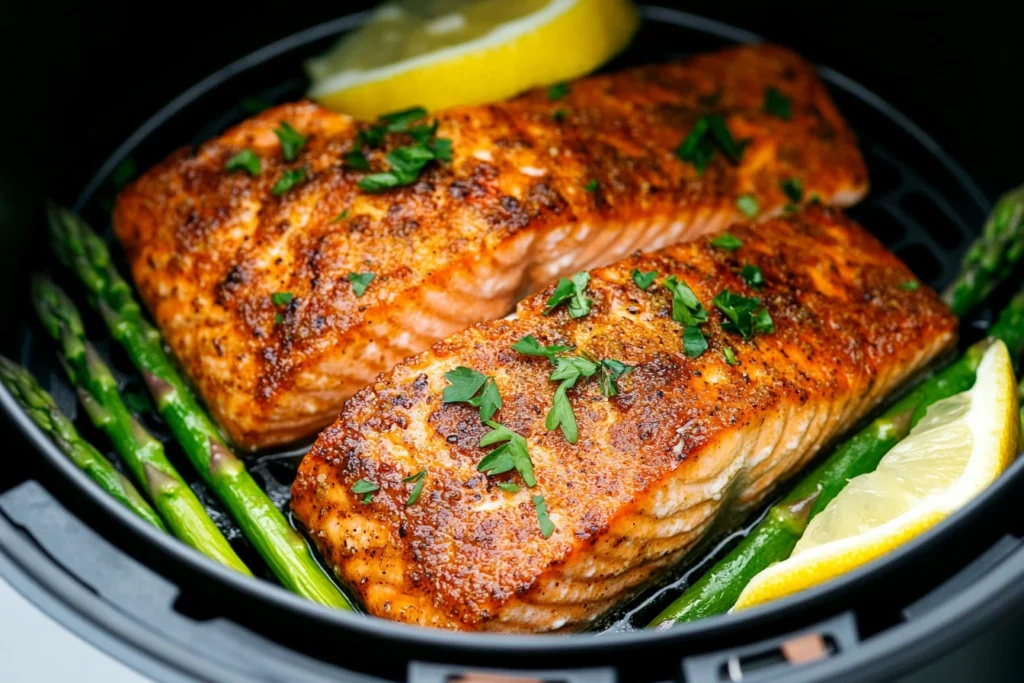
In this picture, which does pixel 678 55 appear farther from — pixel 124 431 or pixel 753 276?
pixel 124 431

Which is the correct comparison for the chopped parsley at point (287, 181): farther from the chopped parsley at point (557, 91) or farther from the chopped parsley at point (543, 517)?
the chopped parsley at point (543, 517)

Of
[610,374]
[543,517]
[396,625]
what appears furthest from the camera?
[610,374]

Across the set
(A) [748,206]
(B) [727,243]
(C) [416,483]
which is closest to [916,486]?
(B) [727,243]

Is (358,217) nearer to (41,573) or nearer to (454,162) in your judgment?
(454,162)

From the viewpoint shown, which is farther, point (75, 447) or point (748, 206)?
point (748, 206)

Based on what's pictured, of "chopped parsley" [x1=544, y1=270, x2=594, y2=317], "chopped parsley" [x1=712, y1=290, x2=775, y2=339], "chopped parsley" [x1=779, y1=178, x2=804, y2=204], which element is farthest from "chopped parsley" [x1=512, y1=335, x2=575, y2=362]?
"chopped parsley" [x1=779, y1=178, x2=804, y2=204]

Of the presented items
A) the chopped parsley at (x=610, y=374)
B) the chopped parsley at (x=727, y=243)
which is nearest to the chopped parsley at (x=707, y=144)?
the chopped parsley at (x=727, y=243)

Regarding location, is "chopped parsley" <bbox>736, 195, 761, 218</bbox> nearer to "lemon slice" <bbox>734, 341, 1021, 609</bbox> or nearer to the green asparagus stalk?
the green asparagus stalk
